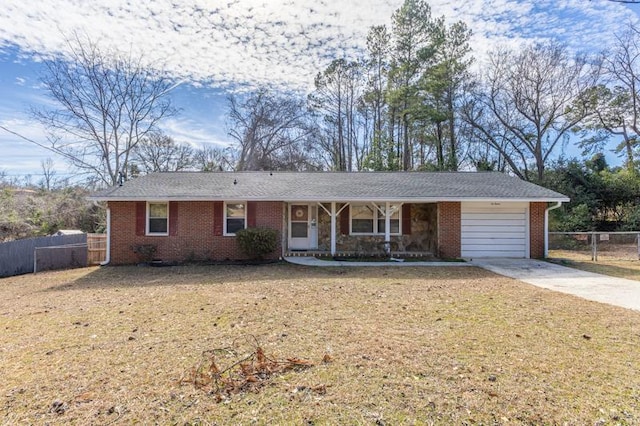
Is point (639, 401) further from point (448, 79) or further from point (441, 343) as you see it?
point (448, 79)

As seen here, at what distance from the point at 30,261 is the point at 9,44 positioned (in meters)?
10.1

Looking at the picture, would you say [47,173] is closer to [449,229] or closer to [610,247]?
[449,229]

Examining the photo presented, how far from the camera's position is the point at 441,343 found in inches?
173

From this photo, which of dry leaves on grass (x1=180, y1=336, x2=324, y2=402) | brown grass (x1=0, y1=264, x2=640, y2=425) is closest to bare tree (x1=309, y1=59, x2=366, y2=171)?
brown grass (x1=0, y1=264, x2=640, y2=425)

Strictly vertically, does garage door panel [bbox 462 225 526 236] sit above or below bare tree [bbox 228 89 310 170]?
below

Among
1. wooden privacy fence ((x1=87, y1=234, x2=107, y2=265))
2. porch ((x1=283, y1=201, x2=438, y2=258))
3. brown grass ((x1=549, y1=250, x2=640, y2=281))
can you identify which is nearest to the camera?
brown grass ((x1=549, y1=250, x2=640, y2=281))

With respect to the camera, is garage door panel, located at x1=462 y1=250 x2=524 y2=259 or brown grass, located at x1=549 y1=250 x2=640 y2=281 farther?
garage door panel, located at x1=462 y1=250 x2=524 y2=259

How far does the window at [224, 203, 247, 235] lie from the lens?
12.7 meters

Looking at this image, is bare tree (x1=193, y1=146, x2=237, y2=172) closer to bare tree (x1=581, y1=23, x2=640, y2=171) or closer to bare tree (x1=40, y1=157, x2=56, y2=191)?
bare tree (x1=40, y1=157, x2=56, y2=191)

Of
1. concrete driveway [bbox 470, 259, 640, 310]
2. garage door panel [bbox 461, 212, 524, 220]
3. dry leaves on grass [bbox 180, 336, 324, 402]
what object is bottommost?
dry leaves on grass [bbox 180, 336, 324, 402]

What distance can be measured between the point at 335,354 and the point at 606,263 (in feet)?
40.6

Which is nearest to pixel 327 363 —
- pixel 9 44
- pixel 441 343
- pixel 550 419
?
pixel 441 343

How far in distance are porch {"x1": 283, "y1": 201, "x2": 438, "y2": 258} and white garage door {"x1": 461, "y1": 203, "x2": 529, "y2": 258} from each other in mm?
1420

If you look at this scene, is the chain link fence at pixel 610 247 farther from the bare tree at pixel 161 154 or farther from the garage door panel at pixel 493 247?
the bare tree at pixel 161 154
